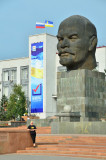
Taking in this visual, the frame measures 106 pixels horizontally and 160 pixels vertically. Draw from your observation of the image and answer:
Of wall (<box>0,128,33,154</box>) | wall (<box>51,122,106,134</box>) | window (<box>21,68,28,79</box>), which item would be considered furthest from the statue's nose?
window (<box>21,68,28,79</box>)

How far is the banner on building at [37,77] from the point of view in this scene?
71062 mm

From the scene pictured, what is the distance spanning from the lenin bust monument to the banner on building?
40244mm

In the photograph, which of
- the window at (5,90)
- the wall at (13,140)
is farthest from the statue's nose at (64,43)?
the window at (5,90)

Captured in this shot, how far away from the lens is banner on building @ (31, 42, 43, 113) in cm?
7106

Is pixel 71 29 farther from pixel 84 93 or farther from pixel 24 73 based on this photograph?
pixel 24 73

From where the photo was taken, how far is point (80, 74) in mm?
29641

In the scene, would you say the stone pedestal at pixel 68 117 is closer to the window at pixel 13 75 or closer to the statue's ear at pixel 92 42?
the statue's ear at pixel 92 42

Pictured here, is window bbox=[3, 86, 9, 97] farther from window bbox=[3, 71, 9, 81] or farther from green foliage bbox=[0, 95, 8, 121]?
green foliage bbox=[0, 95, 8, 121]

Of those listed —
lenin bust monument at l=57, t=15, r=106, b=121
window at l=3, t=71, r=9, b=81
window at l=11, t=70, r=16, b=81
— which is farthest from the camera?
window at l=3, t=71, r=9, b=81

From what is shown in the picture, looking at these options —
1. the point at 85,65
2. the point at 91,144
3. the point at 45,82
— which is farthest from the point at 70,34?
the point at 45,82

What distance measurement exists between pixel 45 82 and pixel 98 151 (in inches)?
2083

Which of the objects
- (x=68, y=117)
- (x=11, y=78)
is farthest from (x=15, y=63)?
(x=68, y=117)

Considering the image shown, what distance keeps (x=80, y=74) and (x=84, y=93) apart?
158cm

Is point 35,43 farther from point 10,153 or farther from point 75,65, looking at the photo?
point 10,153
